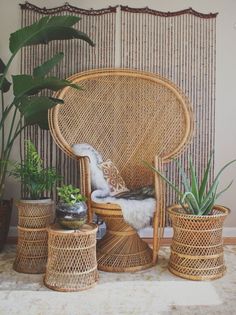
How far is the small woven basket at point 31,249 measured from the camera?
2.39 meters

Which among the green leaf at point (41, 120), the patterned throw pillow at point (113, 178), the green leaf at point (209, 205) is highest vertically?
the green leaf at point (41, 120)

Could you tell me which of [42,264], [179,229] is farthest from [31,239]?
[179,229]

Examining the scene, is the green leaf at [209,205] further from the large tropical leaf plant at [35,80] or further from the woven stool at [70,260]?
the large tropical leaf plant at [35,80]

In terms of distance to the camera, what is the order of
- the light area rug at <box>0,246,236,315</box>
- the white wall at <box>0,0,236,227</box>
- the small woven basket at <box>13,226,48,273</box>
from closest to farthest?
1. the light area rug at <box>0,246,236,315</box>
2. the small woven basket at <box>13,226,48,273</box>
3. the white wall at <box>0,0,236,227</box>

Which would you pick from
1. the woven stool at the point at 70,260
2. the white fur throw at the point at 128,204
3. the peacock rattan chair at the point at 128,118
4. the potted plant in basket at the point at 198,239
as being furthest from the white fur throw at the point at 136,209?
the peacock rattan chair at the point at 128,118

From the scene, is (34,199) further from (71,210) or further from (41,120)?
(41,120)

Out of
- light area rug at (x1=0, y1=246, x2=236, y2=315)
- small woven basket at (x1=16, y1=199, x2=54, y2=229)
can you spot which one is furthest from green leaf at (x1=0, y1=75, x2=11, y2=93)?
light area rug at (x1=0, y1=246, x2=236, y2=315)

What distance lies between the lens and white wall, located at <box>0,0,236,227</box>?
3066mm

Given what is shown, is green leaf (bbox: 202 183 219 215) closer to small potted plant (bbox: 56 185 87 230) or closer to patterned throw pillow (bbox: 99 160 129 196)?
patterned throw pillow (bbox: 99 160 129 196)

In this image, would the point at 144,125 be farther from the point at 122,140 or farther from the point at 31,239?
the point at 31,239

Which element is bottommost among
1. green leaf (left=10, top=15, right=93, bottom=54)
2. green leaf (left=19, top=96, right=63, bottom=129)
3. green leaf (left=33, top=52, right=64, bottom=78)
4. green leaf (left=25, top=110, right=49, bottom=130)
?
green leaf (left=25, top=110, right=49, bottom=130)

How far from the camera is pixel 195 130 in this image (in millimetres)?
3154

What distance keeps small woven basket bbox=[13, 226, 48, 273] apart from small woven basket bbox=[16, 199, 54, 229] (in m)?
0.04

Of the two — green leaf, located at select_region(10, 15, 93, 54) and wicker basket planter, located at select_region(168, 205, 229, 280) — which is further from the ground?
green leaf, located at select_region(10, 15, 93, 54)
